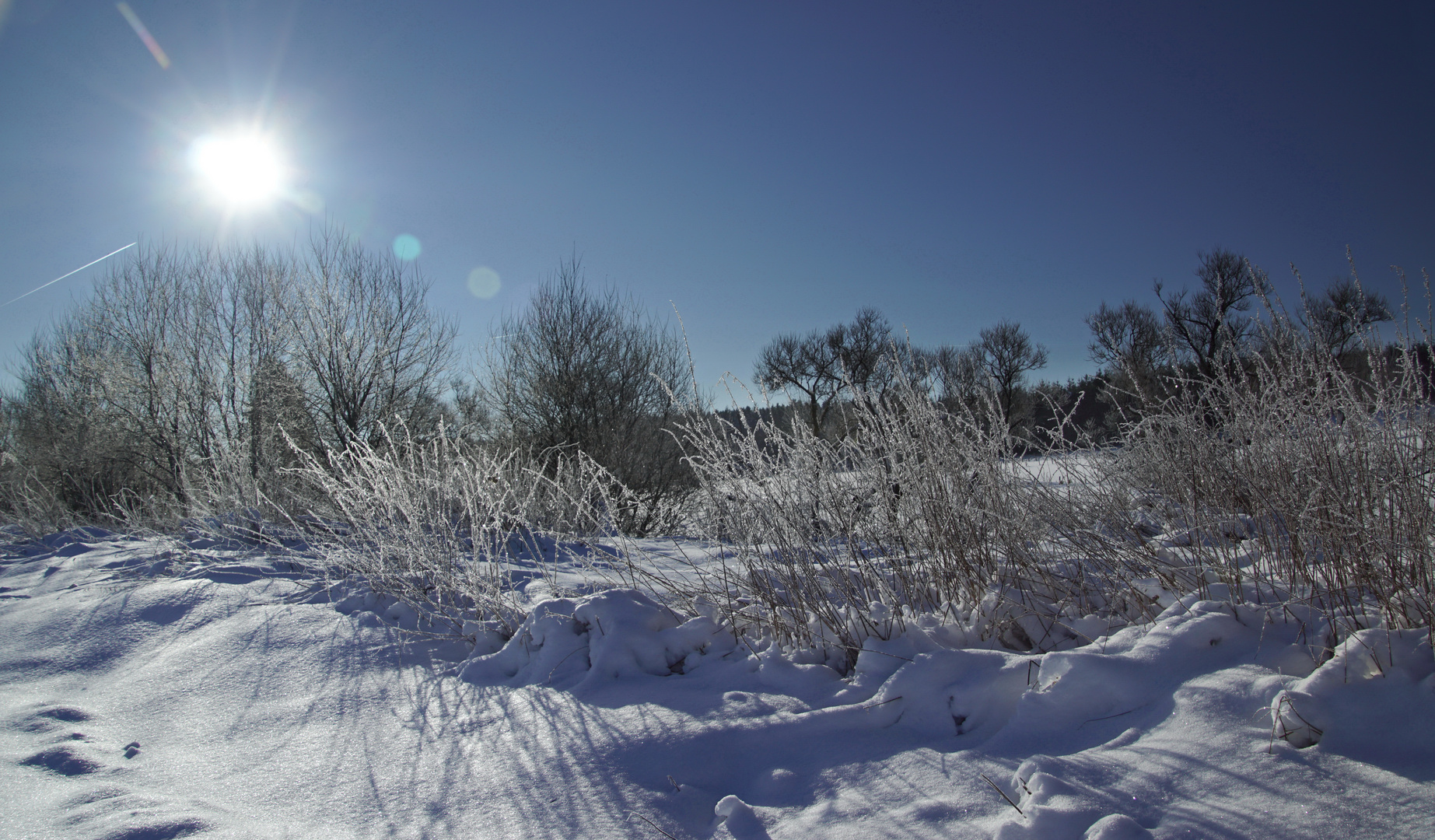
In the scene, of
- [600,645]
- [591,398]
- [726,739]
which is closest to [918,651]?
[726,739]

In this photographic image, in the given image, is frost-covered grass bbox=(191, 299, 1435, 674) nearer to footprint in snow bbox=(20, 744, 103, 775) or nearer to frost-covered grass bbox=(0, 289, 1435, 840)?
frost-covered grass bbox=(0, 289, 1435, 840)

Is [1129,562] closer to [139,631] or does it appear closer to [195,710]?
[195,710]

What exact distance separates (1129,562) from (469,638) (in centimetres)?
284

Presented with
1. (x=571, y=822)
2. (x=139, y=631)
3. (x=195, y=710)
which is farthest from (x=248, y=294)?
(x=571, y=822)

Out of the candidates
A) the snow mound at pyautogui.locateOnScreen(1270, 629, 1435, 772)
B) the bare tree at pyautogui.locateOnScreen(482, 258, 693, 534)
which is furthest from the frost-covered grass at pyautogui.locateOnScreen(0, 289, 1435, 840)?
the bare tree at pyautogui.locateOnScreen(482, 258, 693, 534)

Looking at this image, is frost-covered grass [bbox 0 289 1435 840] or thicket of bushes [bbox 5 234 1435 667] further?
thicket of bushes [bbox 5 234 1435 667]

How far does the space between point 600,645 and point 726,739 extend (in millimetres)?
802

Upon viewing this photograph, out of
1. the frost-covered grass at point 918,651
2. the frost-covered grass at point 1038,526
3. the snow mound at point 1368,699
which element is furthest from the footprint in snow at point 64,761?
the snow mound at point 1368,699

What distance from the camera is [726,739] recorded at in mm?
1685

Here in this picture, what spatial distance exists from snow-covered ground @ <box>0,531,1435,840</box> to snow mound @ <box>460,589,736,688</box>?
10 millimetres

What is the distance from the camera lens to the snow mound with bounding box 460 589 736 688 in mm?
2264

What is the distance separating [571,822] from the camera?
140cm

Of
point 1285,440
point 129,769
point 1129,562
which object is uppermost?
point 1285,440

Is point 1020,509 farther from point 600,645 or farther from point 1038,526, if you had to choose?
point 600,645
